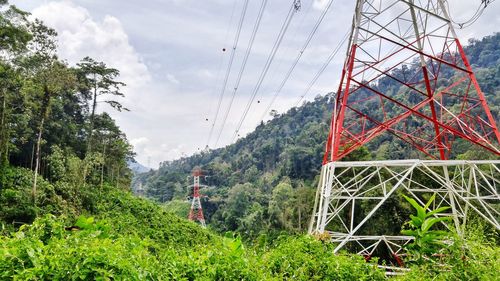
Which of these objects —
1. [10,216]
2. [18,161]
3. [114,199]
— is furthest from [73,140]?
[10,216]

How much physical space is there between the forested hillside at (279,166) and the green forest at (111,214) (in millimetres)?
273

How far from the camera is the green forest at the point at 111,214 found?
2918 millimetres

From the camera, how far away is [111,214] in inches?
966

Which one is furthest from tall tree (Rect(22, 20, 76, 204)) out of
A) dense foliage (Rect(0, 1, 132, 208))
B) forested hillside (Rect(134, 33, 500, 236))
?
forested hillside (Rect(134, 33, 500, 236))

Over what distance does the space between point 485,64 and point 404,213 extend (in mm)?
85588

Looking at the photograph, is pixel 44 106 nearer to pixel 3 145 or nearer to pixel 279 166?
pixel 3 145

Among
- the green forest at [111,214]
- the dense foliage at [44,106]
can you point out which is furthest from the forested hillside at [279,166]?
the dense foliage at [44,106]

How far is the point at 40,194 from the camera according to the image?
18.2 metres

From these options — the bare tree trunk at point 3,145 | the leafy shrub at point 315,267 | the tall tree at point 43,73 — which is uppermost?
the tall tree at point 43,73

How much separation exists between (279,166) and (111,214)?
136 ft

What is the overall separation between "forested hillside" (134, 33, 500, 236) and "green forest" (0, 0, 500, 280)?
273 millimetres

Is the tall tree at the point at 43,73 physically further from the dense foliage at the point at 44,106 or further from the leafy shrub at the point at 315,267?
the leafy shrub at the point at 315,267

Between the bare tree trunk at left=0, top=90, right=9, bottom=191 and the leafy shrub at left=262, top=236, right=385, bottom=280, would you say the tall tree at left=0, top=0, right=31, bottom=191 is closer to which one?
the bare tree trunk at left=0, top=90, right=9, bottom=191

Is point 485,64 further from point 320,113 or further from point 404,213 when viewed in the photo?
point 404,213
